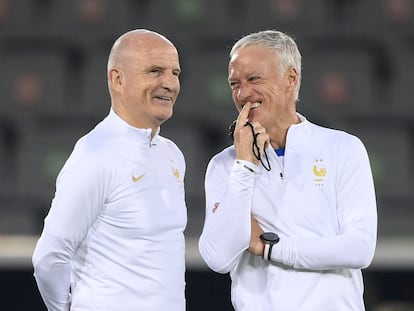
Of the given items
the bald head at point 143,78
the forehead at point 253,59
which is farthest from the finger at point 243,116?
the bald head at point 143,78

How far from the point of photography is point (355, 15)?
22.2ft

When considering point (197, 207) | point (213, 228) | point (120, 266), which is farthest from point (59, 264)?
point (197, 207)

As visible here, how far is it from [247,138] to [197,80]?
3452 millimetres

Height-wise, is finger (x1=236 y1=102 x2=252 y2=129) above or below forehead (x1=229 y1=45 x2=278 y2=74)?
below

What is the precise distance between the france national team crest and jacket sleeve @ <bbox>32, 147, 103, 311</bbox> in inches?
28.7

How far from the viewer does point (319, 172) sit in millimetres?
3133

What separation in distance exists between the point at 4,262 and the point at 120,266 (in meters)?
1.43

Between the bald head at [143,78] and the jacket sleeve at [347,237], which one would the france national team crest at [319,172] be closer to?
the jacket sleeve at [347,237]

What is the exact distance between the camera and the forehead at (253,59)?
10.4ft

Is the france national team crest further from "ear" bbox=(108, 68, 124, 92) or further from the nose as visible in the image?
"ear" bbox=(108, 68, 124, 92)

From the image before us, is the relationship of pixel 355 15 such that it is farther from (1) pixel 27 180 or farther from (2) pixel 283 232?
(2) pixel 283 232

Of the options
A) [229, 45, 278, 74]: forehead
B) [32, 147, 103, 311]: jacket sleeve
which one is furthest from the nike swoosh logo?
[229, 45, 278, 74]: forehead

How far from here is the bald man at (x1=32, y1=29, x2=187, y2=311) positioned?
295 centimetres

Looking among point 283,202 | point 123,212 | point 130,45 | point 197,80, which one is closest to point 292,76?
point 283,202
